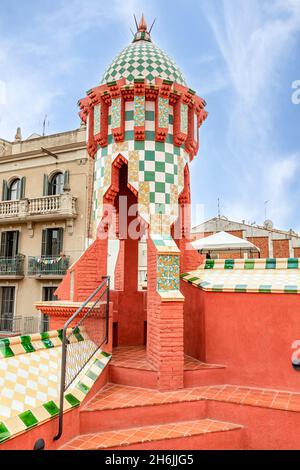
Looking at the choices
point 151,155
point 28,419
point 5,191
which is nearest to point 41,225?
point 5,191

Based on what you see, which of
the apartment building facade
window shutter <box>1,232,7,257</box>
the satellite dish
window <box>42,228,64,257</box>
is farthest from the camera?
the satellite dish

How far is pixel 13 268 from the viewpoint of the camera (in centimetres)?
1902

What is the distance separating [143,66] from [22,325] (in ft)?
51.1

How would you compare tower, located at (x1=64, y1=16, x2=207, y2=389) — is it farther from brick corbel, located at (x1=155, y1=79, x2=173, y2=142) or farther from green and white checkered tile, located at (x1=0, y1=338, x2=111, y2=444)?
green and white checkered tile, located at (x1=0, y1=338, x2=111, y2=444)

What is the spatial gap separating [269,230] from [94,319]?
22.7 meters

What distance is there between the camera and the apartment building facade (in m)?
18.4

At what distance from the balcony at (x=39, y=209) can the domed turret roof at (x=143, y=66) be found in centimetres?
1161

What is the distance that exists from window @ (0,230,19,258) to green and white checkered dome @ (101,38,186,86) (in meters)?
14.5

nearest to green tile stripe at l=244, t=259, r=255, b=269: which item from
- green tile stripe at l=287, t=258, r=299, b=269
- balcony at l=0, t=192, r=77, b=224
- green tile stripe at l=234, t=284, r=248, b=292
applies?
green tile stripe at l=287, t=258, r=299, b=269

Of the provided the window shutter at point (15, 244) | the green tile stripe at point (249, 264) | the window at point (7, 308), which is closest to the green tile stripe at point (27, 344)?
the green tile stripe at point (249, 264)

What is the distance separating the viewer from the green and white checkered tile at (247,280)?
17.8ft

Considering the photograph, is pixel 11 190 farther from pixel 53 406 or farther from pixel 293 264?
pixel 53 406

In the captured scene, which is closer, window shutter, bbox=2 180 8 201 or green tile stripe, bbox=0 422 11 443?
green tile stripe, bbox=0 422 11 443

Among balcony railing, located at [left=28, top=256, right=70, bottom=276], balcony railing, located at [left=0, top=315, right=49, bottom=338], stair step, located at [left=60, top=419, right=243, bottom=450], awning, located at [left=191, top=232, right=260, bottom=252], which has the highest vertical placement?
awning, located at [left=191, top=232, right=260, bottom=252]
